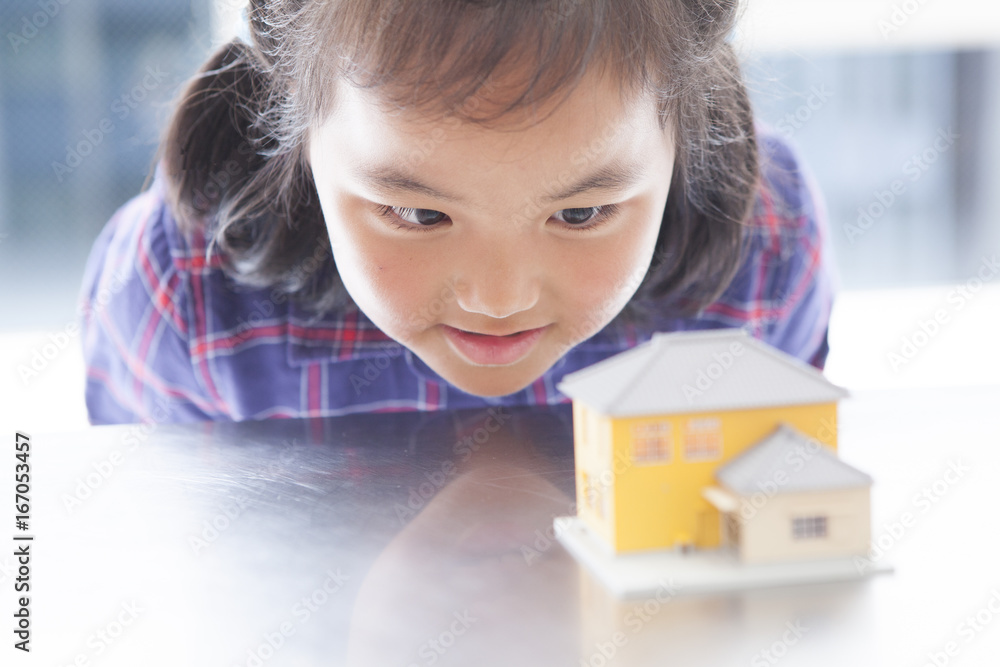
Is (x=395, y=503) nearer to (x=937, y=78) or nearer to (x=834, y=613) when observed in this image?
(x=834, y=613)

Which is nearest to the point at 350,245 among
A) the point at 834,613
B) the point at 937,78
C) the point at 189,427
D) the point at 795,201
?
the point at 189,427

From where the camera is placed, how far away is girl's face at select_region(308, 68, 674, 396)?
0.63 m

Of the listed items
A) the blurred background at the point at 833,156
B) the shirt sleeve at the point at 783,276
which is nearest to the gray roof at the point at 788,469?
the shirt sleeve at the point at 783,276

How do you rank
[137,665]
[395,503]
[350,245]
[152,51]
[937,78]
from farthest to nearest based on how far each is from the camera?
[937,78], [152,51], [350,245], [395,503], [137,665]

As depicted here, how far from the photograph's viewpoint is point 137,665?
1.38 ft

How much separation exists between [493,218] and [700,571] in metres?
0.27

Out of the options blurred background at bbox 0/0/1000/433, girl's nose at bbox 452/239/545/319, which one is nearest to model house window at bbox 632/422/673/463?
girl's nose at bbox 452/239/545/319

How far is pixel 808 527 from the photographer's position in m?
0.50

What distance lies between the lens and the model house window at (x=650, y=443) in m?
0.50

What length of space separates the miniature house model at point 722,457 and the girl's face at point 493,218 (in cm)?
16

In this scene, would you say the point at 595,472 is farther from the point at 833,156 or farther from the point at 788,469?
the point at 833,156

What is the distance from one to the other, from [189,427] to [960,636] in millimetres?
592

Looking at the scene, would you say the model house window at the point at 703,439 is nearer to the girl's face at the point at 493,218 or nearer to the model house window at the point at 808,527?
the model house window at the point at 808,527

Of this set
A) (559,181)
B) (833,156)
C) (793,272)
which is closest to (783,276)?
(793,272)
